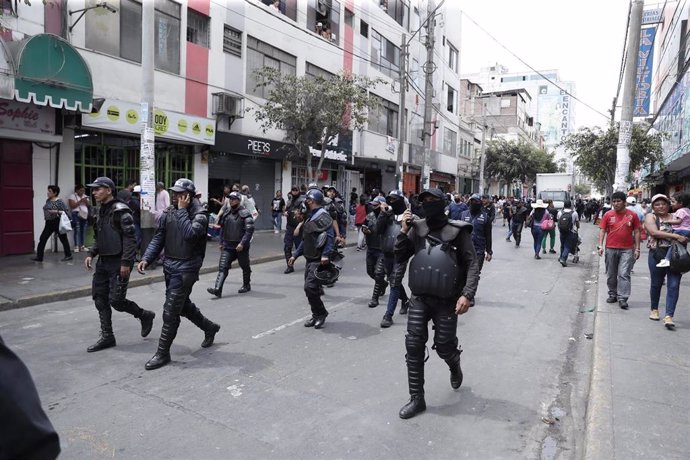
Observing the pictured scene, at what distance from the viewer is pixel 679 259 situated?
248 inches

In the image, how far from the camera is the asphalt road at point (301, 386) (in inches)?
138

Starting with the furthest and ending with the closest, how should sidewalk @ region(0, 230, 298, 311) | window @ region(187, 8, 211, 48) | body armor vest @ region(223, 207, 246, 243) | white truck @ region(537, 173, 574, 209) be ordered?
white truck @ region(537, 173, 574, 209), window @ region(187, 8, 211, 48), body armor vest @ region(223, 207, 246, 243), sidewalk @ region(0, 230, 298, 311)

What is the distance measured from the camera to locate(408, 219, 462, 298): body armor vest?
154 inches

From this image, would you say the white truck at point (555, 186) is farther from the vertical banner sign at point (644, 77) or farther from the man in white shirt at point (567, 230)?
the man in white shirt at point (567, 230)

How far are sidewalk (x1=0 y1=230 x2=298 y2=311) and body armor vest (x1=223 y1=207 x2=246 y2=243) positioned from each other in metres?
2.14

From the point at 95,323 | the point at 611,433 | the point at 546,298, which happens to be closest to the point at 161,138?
the point at 95,323

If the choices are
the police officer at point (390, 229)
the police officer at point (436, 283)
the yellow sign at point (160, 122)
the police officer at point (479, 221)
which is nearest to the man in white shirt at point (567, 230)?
the police officer at point (479, 221)

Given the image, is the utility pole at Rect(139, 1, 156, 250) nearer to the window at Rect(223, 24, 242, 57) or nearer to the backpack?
the window at Rect(223, 24, 242, 57)

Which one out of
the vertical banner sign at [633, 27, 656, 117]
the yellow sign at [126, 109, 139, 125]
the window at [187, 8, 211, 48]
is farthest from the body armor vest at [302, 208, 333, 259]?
the vertical banner sign at [633, 27, 656, 117]

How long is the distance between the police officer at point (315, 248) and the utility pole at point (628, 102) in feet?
26.1

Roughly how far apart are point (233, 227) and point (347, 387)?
476 cm

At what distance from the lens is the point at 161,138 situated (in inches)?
557

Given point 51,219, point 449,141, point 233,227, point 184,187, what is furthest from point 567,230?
point 449,141

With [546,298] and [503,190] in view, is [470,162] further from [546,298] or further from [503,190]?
[546,298]
